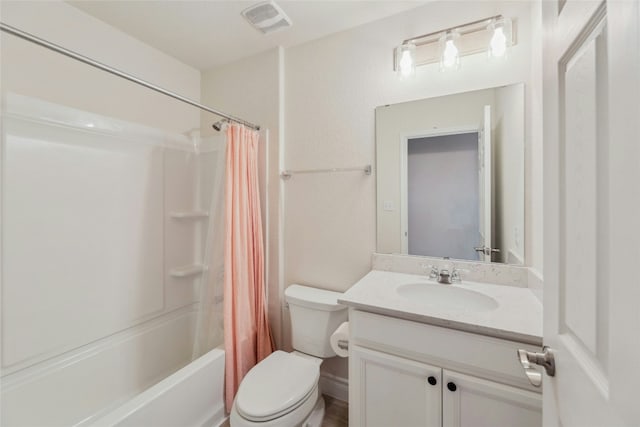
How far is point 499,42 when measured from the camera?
4.23 ft

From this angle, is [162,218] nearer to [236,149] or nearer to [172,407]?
[236,149]

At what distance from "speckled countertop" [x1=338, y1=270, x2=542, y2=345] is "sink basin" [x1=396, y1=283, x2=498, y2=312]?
0.06 feet

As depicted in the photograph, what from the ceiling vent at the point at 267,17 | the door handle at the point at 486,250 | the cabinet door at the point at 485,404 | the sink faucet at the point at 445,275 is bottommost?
the cabinet door at the point at 485,404

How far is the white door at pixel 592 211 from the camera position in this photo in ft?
1.08

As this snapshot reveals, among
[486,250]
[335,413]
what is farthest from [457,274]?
[335,413]

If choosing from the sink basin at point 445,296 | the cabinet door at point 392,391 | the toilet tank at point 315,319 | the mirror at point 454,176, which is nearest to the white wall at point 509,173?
the mirror at point 454,176

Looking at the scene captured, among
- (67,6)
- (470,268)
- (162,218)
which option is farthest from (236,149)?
(470,268)

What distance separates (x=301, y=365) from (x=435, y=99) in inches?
63.7

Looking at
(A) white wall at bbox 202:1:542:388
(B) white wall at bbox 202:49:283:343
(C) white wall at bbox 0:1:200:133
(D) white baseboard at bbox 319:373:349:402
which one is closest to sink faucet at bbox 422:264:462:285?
(A) white wall at bbox 202:1:542:388

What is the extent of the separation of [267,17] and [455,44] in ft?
3.51

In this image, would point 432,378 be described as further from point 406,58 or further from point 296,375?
point 406,58

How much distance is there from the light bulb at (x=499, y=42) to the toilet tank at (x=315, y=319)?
1.53m

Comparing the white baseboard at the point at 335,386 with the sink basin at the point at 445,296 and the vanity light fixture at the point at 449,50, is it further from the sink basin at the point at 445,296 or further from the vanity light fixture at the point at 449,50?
the vanity light fixture at the point at 449,50

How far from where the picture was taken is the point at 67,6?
1480mm
